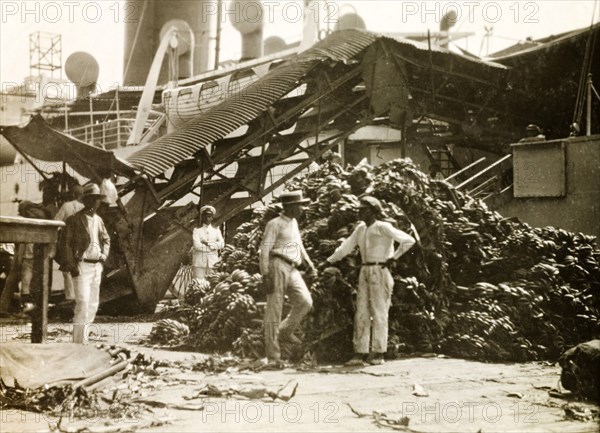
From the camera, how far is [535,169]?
1257cm

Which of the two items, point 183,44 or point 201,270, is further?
point 183,44

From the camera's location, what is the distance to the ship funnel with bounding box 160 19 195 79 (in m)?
27.2

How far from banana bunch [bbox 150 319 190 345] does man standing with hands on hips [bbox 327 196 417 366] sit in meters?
2.82

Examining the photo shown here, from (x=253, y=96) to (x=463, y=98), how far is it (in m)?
6.33

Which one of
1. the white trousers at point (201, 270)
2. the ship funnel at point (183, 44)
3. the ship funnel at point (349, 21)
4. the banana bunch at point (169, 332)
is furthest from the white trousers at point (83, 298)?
the ship funnel at point (183, 44)

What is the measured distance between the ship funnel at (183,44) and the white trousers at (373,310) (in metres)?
21.0

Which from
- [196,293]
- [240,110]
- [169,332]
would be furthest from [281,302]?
[240,110]

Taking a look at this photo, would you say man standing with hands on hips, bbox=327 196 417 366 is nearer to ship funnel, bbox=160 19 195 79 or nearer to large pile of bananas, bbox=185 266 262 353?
large pile of bananas, bbox=185 266 262 353

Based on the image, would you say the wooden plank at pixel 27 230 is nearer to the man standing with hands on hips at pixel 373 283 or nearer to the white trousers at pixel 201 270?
the man standing with hands on hips at pixel 373 283

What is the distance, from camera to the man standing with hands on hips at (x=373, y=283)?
819cm

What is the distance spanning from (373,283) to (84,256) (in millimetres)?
3704

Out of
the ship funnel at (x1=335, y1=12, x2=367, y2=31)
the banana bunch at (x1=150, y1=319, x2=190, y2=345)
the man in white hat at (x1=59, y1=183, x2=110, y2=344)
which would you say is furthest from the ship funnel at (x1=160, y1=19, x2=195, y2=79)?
the man in white hat at (x1=59, y1=183, x2=110, y2=344)

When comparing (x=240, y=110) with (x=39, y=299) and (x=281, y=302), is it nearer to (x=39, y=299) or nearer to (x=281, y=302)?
(x=281, y=302)

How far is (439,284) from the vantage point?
938cm
